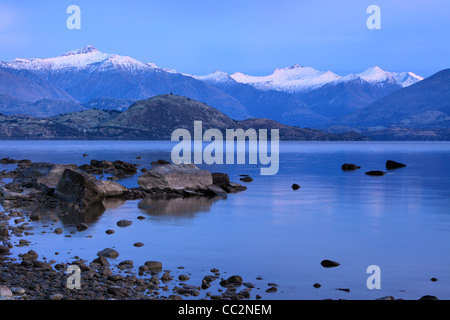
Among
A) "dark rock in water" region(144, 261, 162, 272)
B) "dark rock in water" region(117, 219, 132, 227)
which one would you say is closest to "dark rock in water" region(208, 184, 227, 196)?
"dark rock in water" region(117, 219, 132, 227)

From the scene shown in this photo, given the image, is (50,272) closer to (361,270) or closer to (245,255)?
(245,255)

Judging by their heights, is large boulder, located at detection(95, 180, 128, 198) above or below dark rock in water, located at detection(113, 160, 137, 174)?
above

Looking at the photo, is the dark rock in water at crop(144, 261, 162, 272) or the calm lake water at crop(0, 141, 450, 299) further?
the dark rock in water at crop(144, 261, 162, 272)

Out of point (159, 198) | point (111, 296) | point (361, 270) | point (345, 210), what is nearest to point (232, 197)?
Result: point (159, 198)

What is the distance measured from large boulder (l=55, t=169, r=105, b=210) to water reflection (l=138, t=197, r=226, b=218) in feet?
10.7

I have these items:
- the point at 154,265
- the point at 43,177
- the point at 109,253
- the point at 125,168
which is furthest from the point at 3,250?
the point at 125,168

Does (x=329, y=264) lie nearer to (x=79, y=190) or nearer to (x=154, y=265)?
(x=154, y=265)

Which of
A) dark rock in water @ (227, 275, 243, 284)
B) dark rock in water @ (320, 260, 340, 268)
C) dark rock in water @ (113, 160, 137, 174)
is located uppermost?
dark rock in water @ (227, 275, 243, 284)

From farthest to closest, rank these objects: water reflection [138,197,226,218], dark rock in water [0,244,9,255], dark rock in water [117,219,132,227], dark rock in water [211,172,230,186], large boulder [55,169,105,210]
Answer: dark rock in water [211,172,230,186] < large boulder [55,169,105,210] < water reflection [138,197,226,218] < dark rock in water [117,219,132,227] < dark rock in water [0,244,9,255]

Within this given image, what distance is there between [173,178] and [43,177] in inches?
419

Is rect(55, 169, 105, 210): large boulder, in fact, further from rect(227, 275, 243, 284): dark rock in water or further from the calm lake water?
rect(227, 275, 243, 284): dark rock in water

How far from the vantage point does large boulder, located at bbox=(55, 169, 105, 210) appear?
37344 millimetres

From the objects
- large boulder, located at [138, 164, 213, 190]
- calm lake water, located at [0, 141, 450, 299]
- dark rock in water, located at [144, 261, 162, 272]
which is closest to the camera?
calm lake water, located at [0, 141, 450, 299]

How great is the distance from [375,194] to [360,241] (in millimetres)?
25035
